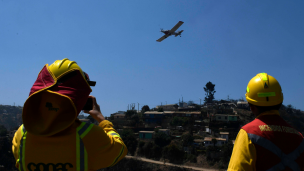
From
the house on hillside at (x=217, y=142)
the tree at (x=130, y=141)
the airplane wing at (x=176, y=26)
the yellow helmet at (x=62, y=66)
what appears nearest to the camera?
the yellow helmet at (x=62, y=66)

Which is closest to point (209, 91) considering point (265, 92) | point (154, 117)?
point (154, 117)

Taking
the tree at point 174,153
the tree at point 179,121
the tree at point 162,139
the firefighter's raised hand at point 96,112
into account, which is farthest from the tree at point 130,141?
the firefighter's raised hand at point 96,112

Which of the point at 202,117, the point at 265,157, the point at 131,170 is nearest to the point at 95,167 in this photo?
the point at 265,157

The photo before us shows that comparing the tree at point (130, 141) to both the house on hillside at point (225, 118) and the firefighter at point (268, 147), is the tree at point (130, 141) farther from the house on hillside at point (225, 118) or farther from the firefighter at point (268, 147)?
the firefighter at point (268, 147)

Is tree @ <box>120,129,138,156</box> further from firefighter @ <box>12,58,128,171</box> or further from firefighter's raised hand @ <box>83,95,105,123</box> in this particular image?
firefighter @ <box>12,58,128,171</box>

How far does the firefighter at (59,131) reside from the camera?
1.58m

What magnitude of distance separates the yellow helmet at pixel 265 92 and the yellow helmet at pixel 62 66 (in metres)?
1.53

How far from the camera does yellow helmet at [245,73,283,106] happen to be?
212 cm

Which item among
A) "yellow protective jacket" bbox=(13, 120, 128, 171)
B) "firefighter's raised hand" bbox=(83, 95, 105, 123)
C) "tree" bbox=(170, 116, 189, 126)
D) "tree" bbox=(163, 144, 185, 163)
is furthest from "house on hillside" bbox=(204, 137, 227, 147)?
"yellow protective jacket" bbox=(13, 120, 128, 171)

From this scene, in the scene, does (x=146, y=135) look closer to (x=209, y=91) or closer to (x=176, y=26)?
(x=176, y=26)

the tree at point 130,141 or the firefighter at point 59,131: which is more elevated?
the firefighter at point 59,131

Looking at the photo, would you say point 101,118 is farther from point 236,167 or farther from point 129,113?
point 129,113

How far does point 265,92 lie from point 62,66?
1740 mm

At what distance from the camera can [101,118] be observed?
2.04 metres
